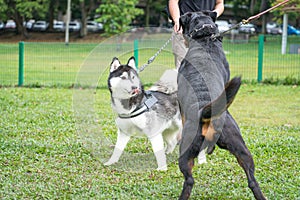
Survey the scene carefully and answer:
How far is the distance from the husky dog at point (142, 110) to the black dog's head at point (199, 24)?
718 millimetres

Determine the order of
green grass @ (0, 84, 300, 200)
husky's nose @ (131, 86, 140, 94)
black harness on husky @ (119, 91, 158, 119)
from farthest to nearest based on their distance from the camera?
black harness on husky @ (119, 91, 158, 119) → husky's nose @ (131, 86, 140, 94) → green grass @ (0, 84, 300, 200)

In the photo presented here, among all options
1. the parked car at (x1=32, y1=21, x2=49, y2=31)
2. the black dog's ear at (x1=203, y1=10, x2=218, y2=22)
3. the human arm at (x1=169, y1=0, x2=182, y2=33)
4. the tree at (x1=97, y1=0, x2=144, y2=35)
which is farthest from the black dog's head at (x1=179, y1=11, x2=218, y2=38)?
the parked car at (x1=32, y1=21, x2=49, y2=31)

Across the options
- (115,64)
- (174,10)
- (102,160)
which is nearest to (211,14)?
(174,10)

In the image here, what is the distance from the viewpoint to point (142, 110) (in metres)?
5.85

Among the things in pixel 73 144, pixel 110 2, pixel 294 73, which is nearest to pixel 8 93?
pixel 73 144

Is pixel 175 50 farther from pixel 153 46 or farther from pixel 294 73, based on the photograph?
pixel 294 73

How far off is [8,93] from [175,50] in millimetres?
6720

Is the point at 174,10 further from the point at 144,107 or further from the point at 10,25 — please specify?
the point at 10,25

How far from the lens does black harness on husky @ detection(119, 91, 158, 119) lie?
5809 millimetres

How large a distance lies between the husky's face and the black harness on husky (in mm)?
195

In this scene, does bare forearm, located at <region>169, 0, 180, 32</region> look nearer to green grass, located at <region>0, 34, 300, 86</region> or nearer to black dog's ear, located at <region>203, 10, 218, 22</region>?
black dog's ear, located at <region>203, 10, 218, 22</region>

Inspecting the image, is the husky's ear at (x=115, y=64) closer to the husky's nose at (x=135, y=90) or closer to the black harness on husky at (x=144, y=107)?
the husky's nose at (x=135, y=90)

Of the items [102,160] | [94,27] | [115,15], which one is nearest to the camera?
[102,160]

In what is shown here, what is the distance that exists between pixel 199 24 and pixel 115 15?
34583 millimetres
